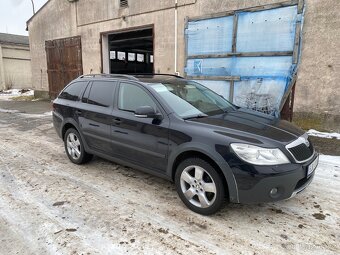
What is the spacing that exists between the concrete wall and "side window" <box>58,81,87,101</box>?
75.4 feet

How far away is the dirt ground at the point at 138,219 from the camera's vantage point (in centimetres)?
262

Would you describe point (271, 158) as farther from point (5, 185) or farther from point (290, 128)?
point (5, 185)

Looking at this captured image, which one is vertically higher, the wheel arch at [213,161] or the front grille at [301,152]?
the front grille at [301,152]

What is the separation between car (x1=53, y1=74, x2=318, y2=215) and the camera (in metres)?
2.80

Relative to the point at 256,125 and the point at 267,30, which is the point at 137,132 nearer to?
the point at 256,125

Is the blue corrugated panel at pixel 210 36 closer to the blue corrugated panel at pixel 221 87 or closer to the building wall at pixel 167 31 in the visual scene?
the building wall at pixel 167 31

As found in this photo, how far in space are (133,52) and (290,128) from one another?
61.1 feet

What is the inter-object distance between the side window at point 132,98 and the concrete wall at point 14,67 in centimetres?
2458

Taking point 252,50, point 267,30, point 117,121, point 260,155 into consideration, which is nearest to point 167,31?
point 252,50

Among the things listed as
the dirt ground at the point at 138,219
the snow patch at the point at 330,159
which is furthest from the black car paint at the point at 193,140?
the snow patch at the point at 330,159

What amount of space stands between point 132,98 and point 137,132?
1.84 feet

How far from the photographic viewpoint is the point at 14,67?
2502 centimetres

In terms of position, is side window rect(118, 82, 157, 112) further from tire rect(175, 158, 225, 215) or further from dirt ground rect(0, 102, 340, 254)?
dirt ground rect(0, 102, 340, 254)

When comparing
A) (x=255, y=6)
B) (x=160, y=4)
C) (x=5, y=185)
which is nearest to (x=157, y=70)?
(x=160, y=4)
